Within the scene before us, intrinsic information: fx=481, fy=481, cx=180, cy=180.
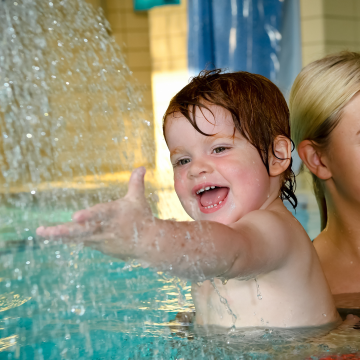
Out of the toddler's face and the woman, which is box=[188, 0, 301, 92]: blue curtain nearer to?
the woman

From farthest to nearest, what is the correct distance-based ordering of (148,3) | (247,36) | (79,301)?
1. (148,3)
2. (247,36)
3. (79,301)

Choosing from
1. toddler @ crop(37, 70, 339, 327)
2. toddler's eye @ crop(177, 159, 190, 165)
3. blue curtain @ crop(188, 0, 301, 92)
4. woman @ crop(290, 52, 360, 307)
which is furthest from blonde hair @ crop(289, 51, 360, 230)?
blue curtain @ crop(188, 0, 301, 92)

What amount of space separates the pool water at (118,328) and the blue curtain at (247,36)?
3.11 m

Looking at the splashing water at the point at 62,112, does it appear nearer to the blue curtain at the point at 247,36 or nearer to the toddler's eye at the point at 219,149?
the blue curtain at the point at 247,36

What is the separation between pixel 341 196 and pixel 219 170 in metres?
0.64

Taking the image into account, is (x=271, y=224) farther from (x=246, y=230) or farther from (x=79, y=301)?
(x=79, y=301)

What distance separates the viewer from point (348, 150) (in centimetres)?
147

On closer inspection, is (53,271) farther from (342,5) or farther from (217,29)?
(342,5)

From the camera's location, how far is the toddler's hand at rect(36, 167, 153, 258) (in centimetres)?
69

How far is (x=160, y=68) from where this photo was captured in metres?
7.13

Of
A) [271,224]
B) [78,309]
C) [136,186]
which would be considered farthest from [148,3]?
[136,186]

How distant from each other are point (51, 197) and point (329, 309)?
2419 millimetres

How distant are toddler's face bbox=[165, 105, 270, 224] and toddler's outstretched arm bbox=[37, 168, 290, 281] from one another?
0.22m

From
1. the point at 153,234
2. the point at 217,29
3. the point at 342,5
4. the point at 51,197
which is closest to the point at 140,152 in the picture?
the point at 217,29
